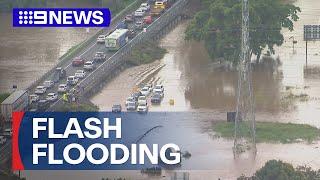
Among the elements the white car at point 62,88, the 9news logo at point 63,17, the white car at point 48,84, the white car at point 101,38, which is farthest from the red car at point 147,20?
the 9news logo at point 63,17

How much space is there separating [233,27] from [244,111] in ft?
25.4

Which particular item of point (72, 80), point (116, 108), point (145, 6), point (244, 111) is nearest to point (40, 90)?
point (72, 80)

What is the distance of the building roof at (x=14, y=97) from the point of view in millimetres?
40372

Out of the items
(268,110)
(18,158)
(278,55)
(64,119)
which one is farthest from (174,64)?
(18,158)

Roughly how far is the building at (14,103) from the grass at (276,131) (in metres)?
4.53

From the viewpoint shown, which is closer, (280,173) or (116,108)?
(280,173)

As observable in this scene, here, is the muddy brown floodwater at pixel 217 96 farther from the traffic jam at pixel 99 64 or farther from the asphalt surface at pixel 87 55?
the asphalt surface at pixel 87 55

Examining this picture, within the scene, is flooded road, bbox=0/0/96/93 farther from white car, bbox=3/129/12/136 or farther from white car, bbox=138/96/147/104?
white car, bbox=3/129/12/136

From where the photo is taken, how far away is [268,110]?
141 feet

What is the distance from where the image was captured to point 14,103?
40312 mm

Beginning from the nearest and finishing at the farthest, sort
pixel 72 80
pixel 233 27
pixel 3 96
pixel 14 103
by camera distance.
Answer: pixel 14 103 → pixel 3 96 → pixel 72 80 → pixel 233 27

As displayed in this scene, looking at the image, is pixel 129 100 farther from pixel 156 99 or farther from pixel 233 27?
pixel 233 27

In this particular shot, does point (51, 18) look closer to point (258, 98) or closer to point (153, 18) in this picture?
point (258, 98)

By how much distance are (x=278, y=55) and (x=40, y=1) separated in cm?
909
